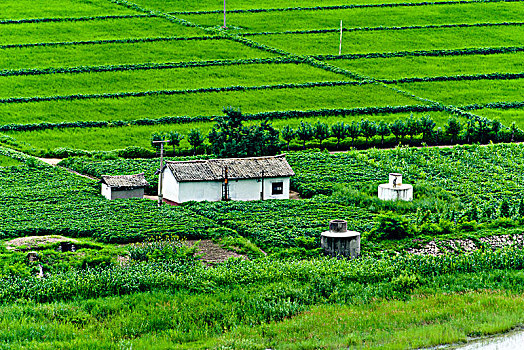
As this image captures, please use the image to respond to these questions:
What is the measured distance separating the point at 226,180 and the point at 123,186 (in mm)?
6472

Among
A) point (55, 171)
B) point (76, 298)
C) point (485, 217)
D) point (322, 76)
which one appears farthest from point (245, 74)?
point (76, 298)

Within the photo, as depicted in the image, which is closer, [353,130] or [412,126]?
[353,130]

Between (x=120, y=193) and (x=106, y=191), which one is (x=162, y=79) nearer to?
(x=106, y=191)

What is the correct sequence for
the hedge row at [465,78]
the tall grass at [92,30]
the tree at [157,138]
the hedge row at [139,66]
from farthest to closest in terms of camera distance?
1. the tall grass at [92,30]
2. the hedge row at [465,78]
3. the hedge row at [139,66]
4. the tree at [157,138]

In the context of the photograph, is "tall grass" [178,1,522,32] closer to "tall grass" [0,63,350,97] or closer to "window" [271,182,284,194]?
"tall grass" [0,63,350,97]

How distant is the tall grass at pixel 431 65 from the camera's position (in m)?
92.7

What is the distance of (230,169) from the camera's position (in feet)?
190

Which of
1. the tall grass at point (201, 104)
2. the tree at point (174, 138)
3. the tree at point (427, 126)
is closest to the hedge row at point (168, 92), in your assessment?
the tall grass at point (201, 104)

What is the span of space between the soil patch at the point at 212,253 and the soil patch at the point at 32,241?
612 centimetres

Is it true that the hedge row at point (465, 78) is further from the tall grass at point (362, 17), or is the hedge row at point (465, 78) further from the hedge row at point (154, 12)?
the hedge row at point (154, 12)

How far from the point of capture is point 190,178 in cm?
5612

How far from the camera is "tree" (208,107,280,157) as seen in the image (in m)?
65.0

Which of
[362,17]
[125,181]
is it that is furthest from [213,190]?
[362,17]

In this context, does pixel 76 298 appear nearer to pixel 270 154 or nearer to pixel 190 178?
pixel 190 178
